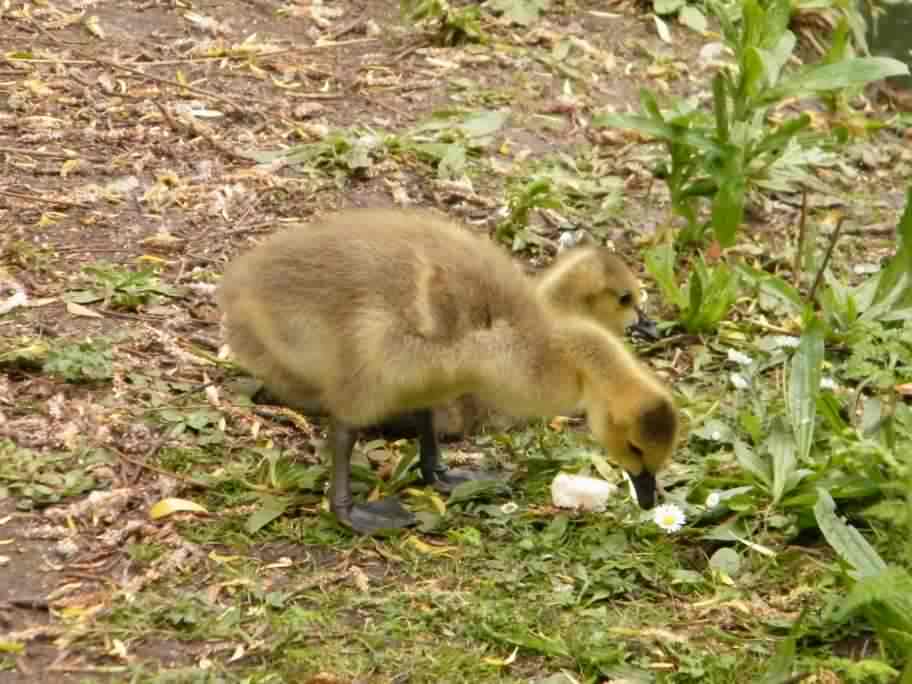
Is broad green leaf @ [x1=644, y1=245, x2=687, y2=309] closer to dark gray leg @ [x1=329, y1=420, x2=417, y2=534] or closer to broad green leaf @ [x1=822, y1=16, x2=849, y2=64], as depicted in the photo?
broad green leaf @ [x1=822, y1=16, x2=849, y2=64]

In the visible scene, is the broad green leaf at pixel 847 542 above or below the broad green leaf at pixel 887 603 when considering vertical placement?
below

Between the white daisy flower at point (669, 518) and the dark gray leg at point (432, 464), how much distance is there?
496 millimetres

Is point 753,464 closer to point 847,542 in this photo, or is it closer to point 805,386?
point 805,386

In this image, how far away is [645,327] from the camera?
4480 mm

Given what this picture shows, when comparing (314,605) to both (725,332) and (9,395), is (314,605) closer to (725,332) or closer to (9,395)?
(9,395)

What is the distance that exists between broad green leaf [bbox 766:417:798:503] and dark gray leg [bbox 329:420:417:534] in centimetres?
93

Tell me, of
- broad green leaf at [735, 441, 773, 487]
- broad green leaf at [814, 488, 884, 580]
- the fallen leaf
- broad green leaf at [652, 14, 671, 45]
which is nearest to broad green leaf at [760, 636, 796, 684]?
broad green leaf at [814, 488, 884, 580]

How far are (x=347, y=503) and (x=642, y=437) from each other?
0.74 meters

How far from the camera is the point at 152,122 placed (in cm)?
535

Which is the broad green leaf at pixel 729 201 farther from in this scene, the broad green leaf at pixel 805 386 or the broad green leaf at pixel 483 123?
the broad green leaf at pixel 483 123

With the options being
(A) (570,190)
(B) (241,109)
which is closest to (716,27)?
(A) (570,190)

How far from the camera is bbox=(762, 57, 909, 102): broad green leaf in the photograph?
4684 millimetres

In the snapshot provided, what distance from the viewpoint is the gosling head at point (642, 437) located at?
136 inches

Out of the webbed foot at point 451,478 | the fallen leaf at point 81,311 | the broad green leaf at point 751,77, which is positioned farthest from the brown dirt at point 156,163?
the broad green leaf at point 751,77
